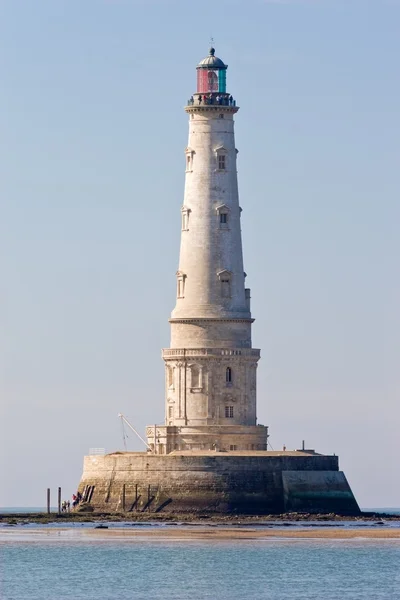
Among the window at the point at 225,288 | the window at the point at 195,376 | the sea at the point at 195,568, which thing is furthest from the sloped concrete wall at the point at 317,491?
the sea at the point at 195,568

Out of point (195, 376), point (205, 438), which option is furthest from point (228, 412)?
point (195, 376)

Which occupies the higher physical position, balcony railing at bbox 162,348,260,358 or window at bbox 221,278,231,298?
window at bbox 221,278,231,298

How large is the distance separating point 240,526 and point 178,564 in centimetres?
1878

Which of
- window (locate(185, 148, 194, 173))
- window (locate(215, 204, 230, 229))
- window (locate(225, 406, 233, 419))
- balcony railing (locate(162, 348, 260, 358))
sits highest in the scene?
window (locate(185, 148, 194, 173))

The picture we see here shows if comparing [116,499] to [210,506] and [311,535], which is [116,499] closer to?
[210,506]

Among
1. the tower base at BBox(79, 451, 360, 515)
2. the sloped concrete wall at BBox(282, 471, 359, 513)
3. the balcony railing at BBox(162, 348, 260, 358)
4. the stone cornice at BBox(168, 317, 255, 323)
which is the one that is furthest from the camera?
the stone cornice at BBox(168, 317, 255, 323)

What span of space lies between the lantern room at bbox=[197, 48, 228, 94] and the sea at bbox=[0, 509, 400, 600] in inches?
1144

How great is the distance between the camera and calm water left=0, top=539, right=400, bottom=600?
76312 millimetres

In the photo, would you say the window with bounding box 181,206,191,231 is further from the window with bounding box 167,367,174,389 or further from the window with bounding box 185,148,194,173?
the window with bounding box 167,367,174,389

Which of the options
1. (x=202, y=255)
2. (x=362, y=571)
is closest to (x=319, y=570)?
(x=362, y=571)

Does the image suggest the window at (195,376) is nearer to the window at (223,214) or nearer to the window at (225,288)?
the window at (225,288)

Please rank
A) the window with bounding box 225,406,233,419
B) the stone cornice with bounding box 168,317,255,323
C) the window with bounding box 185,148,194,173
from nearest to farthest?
the stone cornice with bounding box 168,317,255,323, the window with bounding box 225,406,233,419, the window with bounding box 185,148,194,173

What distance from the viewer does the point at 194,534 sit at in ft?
318

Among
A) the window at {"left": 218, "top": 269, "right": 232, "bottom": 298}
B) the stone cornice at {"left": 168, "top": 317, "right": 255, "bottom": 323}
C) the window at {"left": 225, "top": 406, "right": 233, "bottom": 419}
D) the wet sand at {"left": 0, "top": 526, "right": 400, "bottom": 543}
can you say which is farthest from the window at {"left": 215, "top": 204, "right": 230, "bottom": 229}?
the wet sand at {"left": 0, "top": 526, "right": 400, "bottom": 543}
